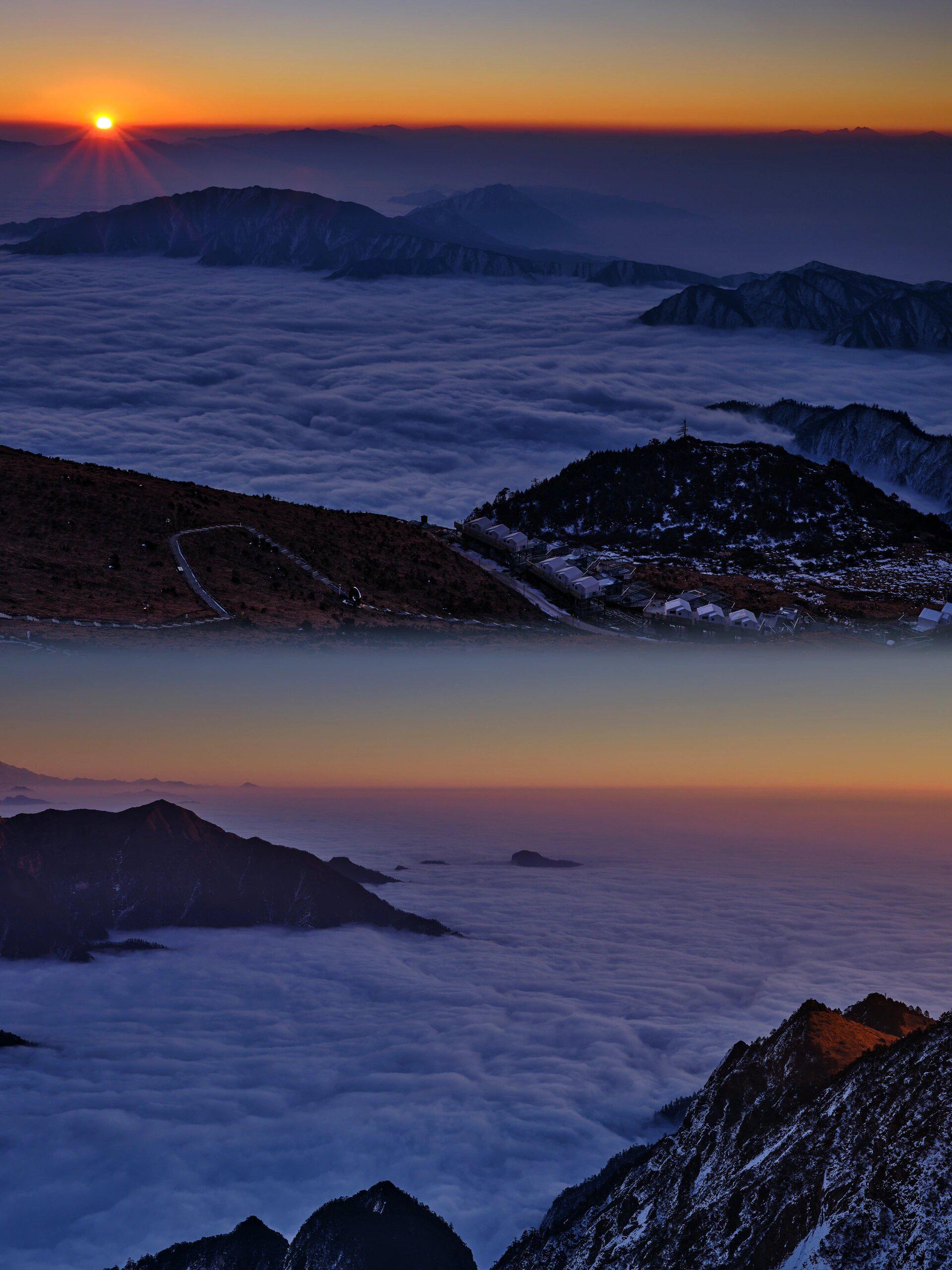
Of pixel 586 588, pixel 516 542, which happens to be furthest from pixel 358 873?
pixel 516 542

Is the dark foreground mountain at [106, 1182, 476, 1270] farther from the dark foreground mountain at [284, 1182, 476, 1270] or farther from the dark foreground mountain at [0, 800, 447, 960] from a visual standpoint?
the dark foreground mountain at [0, 800, 447, 960]

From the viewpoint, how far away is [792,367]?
180 meters

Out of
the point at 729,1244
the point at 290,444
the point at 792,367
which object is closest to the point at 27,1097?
the point at 729,1244

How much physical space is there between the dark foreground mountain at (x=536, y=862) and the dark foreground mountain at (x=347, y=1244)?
16.7 m

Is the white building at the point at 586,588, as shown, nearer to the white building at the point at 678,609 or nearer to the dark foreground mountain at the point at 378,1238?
the white building at the point at 678,609

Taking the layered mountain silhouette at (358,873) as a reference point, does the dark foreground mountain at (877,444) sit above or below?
above

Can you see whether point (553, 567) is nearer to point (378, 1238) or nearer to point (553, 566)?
point (553, 566)

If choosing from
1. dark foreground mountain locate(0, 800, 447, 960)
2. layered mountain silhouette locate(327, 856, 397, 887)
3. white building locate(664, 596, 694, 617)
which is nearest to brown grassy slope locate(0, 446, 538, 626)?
white building locate(664, 596, 694, 617)

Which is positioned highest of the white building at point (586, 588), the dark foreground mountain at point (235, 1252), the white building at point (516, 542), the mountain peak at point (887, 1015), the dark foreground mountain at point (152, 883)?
the white building at point (516, 542)

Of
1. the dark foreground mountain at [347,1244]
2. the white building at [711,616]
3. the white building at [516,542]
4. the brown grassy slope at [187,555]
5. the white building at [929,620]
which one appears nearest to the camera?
the dark foreground mountain at [347,1244]

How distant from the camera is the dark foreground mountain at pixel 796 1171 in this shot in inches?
858

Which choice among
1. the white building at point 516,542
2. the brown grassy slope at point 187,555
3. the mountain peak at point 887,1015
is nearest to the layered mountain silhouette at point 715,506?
the white building at point 516,542

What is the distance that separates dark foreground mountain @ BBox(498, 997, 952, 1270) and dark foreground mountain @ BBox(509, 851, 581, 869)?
1513cm

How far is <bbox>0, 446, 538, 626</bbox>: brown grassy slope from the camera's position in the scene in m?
39.0
